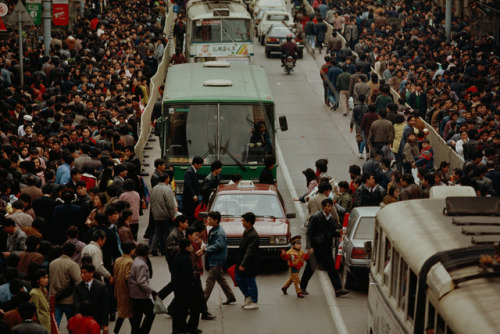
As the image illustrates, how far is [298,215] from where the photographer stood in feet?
74.1

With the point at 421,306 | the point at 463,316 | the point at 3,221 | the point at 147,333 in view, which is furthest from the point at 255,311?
the point at 463,316

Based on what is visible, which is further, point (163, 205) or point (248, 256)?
point (163, 205)

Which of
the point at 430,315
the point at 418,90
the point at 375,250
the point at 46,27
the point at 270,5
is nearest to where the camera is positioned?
the point at 430,315

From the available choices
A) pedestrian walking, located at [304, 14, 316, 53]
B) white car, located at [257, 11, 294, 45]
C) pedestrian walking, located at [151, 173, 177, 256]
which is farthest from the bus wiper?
white car, located at [257, 11, 294, 45]

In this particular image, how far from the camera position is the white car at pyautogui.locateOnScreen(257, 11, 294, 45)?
47494mm

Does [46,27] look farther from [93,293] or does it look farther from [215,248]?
[93,293]

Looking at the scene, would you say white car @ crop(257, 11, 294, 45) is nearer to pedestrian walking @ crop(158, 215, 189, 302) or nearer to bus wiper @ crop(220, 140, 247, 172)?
bus wiper @ crop(220, 140, 247, 172)

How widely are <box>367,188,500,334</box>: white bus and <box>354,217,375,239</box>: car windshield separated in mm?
3986

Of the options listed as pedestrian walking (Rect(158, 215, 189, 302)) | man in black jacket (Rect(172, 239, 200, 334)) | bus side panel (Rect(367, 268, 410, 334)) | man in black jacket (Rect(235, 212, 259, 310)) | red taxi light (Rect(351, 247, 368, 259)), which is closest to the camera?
bus side panel (Rect(367, 268, 410, 334))

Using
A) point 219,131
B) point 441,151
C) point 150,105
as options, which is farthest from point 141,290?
point 150,105

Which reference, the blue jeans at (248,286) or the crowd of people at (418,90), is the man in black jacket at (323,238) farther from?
the crowd of people at (418,90)

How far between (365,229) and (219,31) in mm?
20823

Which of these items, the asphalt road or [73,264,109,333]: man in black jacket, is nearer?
[73,264,109,333]: man in black jacket

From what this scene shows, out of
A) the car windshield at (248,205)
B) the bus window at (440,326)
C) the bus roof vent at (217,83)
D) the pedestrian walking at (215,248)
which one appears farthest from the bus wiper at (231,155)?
the bus window at (440,326)
